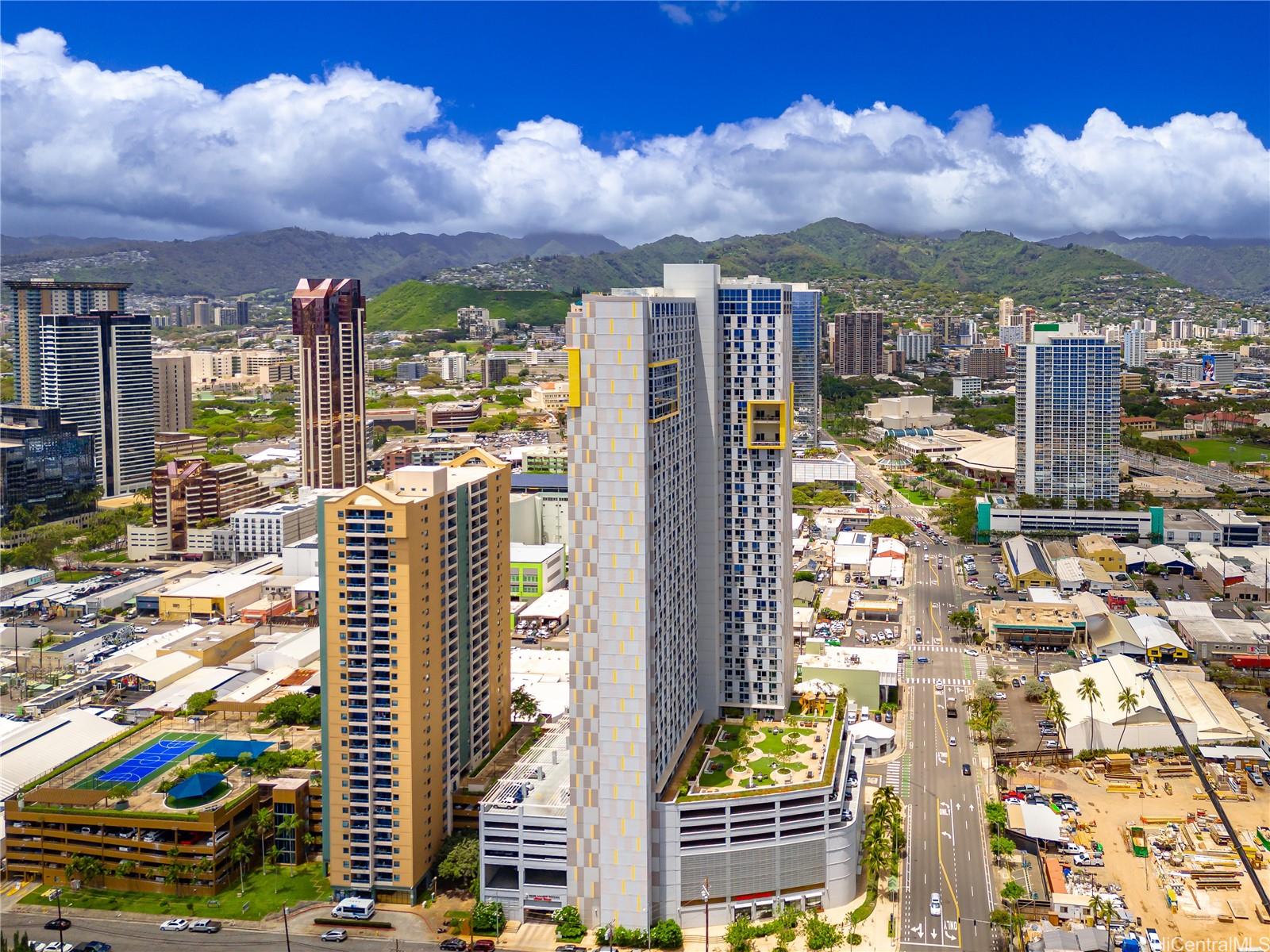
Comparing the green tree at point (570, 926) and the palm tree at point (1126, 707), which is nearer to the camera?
the green tree at point (570, 926)

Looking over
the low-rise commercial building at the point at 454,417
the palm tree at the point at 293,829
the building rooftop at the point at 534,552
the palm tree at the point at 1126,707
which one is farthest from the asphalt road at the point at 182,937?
the low-rise commercial building at the point at 454,417

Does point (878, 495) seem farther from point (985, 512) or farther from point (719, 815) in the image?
point (719, 815)

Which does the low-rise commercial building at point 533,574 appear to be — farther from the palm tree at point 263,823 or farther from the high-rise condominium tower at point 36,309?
the high-rise condominium tower at point 36,309

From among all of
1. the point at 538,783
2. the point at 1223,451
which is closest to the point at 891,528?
the point at 538,783

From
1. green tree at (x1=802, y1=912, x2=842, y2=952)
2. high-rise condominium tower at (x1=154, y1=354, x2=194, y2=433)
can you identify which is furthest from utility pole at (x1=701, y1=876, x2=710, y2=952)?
high-rise condominium tower at (x1=154, y1=354, x2=194, y2=433)

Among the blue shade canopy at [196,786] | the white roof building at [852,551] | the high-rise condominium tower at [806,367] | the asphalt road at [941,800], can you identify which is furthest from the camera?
the high-rise condominium tower at [806,367]

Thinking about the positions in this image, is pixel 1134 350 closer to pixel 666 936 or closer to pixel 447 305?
pixel 447 305

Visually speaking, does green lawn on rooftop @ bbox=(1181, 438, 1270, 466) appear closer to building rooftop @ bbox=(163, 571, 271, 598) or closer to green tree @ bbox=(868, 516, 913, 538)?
green tree @ bbox=(868, 516, 913, 538)
